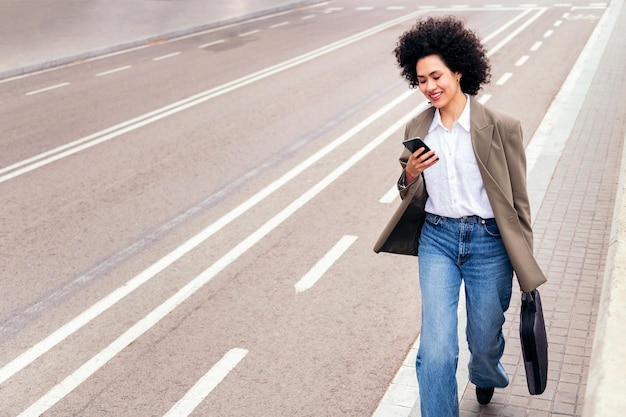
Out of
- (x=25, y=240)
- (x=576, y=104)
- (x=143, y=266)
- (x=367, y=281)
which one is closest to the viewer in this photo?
(x=367, y=281)

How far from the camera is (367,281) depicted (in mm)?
6672

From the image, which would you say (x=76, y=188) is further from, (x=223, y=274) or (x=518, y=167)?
(x=518, y=167)

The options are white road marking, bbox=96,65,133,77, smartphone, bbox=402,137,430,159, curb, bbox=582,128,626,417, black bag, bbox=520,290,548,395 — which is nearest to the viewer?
curb, bbox=582,128,626,417

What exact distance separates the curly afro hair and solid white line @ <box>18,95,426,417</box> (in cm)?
306

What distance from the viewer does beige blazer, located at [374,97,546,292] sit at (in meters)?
3.75

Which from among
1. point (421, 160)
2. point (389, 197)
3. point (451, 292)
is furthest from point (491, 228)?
point (389, 197)

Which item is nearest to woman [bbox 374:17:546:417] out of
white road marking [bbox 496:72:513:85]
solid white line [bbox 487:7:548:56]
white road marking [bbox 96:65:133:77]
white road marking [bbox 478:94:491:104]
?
white road marking [bbox 478:94:491:104]

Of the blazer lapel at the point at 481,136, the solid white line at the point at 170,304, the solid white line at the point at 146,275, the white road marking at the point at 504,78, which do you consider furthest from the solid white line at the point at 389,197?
the white road marking at the point at 504,78

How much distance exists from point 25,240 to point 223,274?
228 cm

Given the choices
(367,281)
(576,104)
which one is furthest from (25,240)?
(576,104)

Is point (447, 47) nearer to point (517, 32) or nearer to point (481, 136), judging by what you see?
point (481, 136)

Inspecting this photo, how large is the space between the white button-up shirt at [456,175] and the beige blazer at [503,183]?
0.05m

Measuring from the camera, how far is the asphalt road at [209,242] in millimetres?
5309

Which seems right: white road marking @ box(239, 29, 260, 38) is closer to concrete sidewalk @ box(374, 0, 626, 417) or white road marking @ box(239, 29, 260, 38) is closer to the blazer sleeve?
concrete sidewalk @ box(374, 0, 626, 417)
